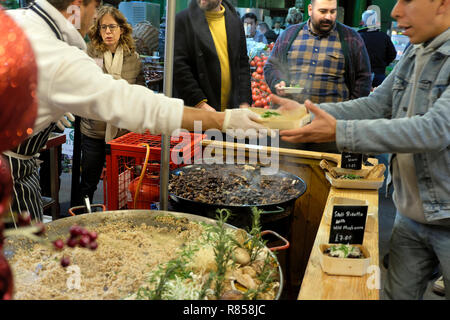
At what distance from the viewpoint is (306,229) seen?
306 cm

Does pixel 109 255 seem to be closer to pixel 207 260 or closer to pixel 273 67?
pixel 207 260

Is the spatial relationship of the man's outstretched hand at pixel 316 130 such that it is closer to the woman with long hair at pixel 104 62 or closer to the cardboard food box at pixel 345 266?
the cardboard food box at pixel 345 266

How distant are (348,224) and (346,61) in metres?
2.23

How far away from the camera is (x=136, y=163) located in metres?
2.58

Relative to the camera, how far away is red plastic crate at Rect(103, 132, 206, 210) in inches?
95.5

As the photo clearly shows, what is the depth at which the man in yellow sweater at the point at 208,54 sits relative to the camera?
2.84 metres

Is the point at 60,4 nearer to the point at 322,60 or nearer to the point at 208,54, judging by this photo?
the point at 208,54

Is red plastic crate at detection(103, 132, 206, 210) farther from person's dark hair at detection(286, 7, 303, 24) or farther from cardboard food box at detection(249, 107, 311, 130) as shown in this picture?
person's dark hair at detection(286, 7, 303, 24)

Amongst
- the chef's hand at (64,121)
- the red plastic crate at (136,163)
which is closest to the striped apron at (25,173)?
the chef's hand at (64,121)

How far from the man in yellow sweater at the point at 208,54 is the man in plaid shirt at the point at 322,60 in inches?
18.8

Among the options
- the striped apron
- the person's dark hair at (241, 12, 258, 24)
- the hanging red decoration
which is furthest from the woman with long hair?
the hanging red decoration

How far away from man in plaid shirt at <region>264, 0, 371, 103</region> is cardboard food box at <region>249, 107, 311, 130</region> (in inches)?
60.2

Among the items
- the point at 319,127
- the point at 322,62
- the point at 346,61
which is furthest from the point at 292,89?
the point at 319,127
